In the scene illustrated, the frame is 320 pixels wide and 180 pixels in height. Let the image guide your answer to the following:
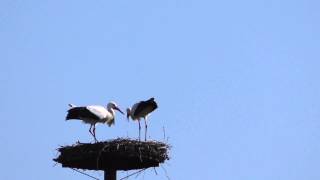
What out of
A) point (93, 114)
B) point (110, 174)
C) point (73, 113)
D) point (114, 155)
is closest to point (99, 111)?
point (93, 114)

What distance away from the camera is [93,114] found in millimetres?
17906

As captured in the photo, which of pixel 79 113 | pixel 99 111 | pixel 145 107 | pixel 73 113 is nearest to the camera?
pixel 73 113

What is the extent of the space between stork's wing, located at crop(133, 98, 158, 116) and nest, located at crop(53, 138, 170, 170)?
221 cm

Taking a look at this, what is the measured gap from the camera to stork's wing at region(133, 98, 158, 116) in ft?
59.5

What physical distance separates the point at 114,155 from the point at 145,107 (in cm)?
317

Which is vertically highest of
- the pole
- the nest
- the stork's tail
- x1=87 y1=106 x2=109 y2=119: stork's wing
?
x1=87 y1=106 x2=109 y2=119: stork's wing

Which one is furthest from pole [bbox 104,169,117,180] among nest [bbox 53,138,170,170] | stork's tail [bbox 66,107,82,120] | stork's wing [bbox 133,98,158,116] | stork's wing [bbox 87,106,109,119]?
stork's wing [bbox 133,98,158,116]

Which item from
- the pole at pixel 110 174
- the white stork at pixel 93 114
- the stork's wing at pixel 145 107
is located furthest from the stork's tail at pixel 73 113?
the pole at pixel 110 174

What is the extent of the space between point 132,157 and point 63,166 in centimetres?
157

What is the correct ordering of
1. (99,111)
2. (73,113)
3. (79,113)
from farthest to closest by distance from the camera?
1. (99,111)
2. (79,113)
3. (73,113)

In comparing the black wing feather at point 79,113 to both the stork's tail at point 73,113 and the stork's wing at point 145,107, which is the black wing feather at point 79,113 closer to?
the stork's tail at point 73,113

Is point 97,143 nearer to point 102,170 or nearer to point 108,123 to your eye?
point 102,170

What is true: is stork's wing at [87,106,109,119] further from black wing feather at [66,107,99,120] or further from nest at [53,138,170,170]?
nest at [53,138,170,170]

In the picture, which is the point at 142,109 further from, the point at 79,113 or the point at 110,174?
the point at 110,174
